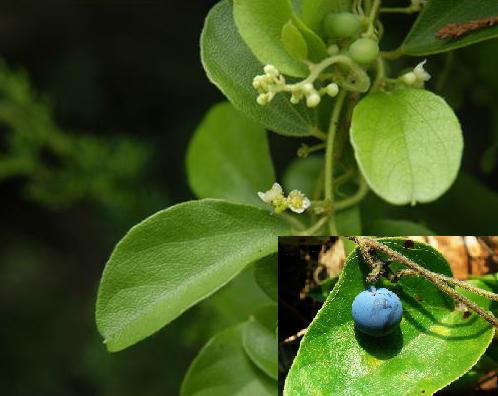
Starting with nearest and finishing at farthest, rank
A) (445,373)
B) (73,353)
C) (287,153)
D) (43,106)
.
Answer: (445,373) < (43,106) < (287,153) < (73,353)

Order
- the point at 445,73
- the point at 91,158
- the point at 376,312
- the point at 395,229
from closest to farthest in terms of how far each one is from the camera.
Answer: the point at 376,312 < the point at 395,229 < the point at 445,73 < the point at 91,158

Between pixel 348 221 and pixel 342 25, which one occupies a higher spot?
pixel 342 25

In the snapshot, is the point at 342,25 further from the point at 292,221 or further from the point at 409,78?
the point at 292,221

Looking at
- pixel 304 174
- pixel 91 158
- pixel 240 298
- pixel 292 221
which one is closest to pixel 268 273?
pixel 292 221

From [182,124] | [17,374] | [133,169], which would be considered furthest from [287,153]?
[17,374]

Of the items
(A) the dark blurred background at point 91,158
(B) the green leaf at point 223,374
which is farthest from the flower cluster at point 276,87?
(A) the dark blurred background at point 91,158

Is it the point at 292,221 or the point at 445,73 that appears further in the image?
the point at 445,73

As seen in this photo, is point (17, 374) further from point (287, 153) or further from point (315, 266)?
point (315, 266)
